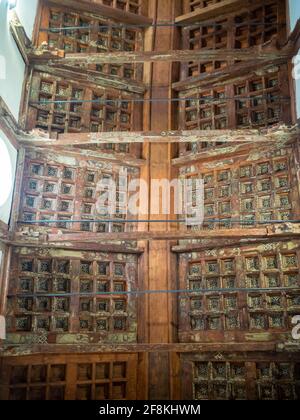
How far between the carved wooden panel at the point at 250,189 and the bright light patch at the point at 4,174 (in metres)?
2.49

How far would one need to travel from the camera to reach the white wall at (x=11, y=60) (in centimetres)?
456

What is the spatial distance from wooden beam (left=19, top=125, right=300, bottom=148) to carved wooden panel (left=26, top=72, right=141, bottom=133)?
41 centimetres

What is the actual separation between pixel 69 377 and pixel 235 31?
5.49 metres

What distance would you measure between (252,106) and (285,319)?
2.92 m

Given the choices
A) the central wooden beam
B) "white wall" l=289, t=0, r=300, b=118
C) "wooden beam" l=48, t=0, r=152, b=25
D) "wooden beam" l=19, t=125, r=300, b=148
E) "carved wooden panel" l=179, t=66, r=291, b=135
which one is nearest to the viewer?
"wooden beam" l=19, t=125, r=300, b=148

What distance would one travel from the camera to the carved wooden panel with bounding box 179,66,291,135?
5.43 metres

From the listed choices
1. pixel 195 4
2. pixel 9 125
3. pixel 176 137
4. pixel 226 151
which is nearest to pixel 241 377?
pixel 226 151

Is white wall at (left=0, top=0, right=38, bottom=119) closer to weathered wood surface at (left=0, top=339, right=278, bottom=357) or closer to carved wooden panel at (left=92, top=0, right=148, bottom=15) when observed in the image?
carved wooden panel at (left=92, top=0, right=148, bottom=15)

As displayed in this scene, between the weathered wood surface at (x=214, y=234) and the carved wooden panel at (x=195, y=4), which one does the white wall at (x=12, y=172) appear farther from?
the carved wooden panel at (x=195, y=4)

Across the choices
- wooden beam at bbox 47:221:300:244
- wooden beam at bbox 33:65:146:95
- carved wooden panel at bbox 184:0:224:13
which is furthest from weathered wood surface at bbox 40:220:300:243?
carved wooden panel at bbox 184:0:224:13

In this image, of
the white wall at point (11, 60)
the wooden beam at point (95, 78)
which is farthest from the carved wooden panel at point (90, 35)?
the white wall at point (11, 60)

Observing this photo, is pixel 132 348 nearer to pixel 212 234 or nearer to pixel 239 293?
pixel 239 293
